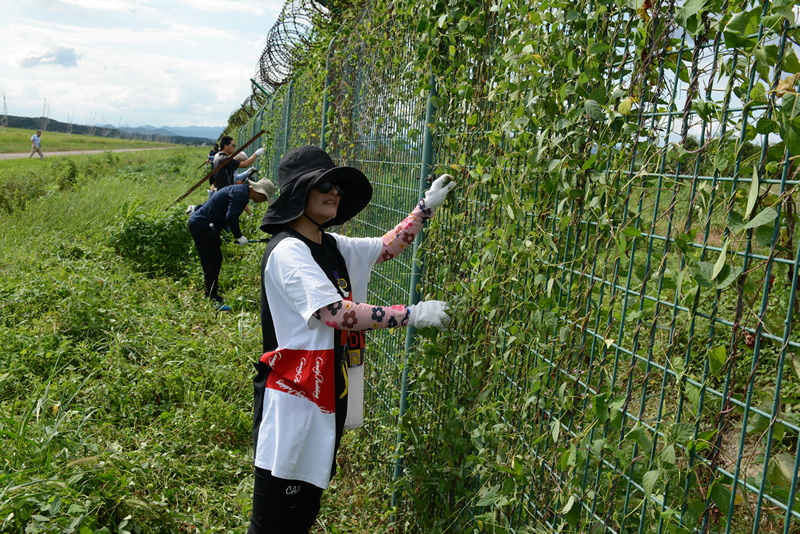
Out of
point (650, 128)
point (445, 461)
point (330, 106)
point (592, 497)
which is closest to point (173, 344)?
point (330, 106)

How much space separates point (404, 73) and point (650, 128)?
6.99ft

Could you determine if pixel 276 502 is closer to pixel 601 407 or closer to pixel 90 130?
pixel 601 407

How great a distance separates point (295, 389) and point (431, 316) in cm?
65

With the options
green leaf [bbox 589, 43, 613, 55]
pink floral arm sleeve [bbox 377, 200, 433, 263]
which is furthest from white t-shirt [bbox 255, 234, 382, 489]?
green leaf [bbox 589, 43, 613, 55]

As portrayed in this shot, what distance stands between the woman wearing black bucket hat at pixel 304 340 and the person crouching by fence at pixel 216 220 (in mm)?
4288

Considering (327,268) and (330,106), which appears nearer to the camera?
(327,268)

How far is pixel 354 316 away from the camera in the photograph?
8.11 feet

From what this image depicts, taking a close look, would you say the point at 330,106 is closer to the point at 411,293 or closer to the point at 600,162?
the point at 411,293

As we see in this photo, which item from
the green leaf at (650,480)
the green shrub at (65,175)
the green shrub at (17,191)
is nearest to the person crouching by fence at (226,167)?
the green shrub at (17,191)

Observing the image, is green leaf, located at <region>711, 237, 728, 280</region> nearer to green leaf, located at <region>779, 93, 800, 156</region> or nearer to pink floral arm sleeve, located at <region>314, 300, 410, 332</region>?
green leaf, located at <region>779, 93, 800, 156</region>

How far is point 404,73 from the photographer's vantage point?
3416 mm

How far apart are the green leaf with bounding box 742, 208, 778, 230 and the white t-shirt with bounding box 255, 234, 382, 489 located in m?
1.66

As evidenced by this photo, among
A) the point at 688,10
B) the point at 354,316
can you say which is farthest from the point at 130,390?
the point at 688,10

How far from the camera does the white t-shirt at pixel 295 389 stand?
2545 millimetres
